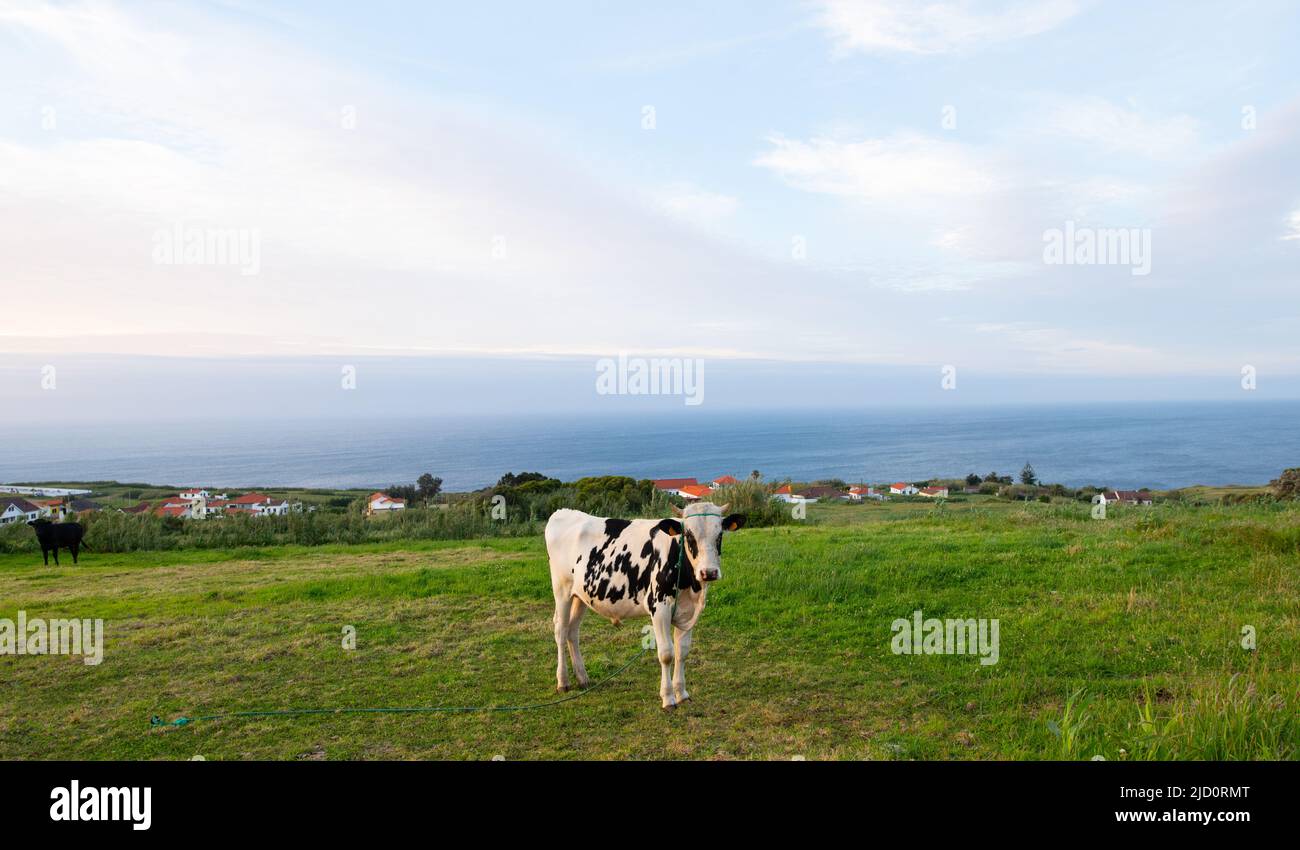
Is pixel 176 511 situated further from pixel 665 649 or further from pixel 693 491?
pixel 665 649

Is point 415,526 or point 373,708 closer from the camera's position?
point 373,708

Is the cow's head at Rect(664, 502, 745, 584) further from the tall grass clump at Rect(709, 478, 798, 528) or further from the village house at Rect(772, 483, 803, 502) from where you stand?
the village house at Rect(772, 483, 803, 502)

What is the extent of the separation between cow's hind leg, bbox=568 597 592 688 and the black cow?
14846 mm

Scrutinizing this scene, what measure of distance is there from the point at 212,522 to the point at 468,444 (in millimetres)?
88180

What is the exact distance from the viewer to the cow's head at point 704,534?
19.3 ft

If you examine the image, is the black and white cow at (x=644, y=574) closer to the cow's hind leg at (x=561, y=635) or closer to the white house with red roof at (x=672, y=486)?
the cow's hind leg at (x=561, y=635)

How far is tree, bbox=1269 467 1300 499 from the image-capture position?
1954cm

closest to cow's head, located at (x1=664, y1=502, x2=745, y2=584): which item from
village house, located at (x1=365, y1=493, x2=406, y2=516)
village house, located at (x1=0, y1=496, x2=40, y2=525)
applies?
village house, located at (x1=365, y1=493, x2=406, y2=516)

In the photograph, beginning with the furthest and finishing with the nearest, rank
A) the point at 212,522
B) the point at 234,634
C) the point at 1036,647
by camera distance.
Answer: the point at 212,522 < the point at 234,634 < the point at 1036,647

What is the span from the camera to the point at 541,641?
8.56 meters

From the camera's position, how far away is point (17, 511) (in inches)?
784

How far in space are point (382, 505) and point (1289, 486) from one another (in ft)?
100
